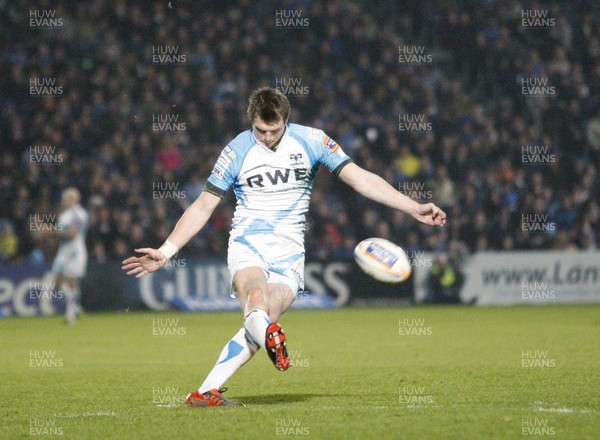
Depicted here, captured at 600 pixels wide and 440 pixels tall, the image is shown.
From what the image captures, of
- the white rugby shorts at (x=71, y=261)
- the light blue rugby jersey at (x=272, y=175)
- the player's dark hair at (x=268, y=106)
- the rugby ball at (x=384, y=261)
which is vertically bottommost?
the white rugby shorts at (x=71, y=261)

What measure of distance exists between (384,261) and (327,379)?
2665 mm

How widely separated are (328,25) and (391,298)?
8272 mm

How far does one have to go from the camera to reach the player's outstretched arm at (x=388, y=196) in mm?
7293

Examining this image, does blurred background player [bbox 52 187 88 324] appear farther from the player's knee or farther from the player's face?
the player's knee

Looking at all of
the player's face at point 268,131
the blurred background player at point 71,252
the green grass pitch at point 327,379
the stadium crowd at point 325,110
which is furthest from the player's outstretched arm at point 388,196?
the stadium crowd at point 325,110

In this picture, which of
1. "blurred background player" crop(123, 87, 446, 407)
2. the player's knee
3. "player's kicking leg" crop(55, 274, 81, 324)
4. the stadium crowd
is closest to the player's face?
"blurred background player" crop(123, 87, 446, 407)

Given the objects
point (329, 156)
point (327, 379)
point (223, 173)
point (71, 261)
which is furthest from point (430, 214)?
point (71, 261)

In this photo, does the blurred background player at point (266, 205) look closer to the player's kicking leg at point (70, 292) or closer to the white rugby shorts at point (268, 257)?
the white rugby shorts at point (268, 257)

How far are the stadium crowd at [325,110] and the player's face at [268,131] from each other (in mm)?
13142

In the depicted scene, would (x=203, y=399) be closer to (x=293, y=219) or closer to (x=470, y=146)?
(x=293, y=219)

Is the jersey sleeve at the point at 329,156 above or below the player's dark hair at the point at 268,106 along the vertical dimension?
below

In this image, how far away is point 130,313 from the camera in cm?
1992

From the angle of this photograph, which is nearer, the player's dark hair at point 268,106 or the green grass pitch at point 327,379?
the green grass pitch at point 327,379

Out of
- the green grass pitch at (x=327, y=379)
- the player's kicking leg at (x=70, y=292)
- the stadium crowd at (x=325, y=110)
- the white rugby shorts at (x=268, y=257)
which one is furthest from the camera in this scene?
the stadium crowd at (x=325, y=110)
